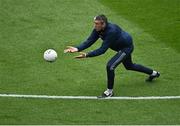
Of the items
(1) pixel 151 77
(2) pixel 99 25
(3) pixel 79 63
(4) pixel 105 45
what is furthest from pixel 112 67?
(3) pixel 79 63

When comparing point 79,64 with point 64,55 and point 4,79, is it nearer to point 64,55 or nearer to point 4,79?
point 64,55

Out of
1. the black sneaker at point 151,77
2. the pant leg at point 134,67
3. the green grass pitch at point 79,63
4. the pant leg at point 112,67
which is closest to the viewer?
the green grass pitch at point 79,63

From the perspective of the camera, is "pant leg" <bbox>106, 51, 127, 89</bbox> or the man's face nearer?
the man's face

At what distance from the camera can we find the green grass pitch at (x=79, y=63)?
12664mm

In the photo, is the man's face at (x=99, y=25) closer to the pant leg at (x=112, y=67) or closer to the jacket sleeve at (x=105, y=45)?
the jacket sleeve at (x=105, y=45)

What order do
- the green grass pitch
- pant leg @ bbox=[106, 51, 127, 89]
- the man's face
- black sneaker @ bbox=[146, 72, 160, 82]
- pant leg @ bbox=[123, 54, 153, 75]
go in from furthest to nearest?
1. black sneaker @ bbox=[146, 72, 160, 82]
2. pant leg @ bbox=[123, 54, 153, 75]
3. pant leg @ bbox=[106, 51, 127, 89]
4. the man's face
5. the green grass pitch

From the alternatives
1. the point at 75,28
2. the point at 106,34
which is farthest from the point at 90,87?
the point at 75,28

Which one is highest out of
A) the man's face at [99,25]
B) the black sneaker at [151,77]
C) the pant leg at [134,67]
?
the man's face at [99,25]

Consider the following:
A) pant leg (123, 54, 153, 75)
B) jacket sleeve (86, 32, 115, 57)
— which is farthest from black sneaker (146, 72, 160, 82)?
jacket sleeve (86, 32, 115, 57)

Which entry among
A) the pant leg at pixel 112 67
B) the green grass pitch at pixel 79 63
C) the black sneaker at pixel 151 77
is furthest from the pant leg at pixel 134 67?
the pant leg at pixel 112 67

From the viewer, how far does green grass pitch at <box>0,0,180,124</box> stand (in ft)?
41.5

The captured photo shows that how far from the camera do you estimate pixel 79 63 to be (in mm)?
16250

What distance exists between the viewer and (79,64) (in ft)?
53.0

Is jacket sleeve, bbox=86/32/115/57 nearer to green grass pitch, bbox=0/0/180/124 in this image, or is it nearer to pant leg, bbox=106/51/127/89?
pant leg, bbox=106/51/127/89
